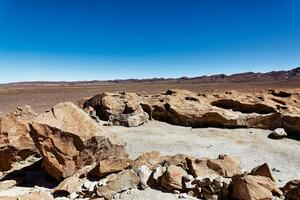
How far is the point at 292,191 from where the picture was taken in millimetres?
9820

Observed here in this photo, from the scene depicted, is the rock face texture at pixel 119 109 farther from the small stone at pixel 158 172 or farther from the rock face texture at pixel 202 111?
the small stone at pixel 158 172

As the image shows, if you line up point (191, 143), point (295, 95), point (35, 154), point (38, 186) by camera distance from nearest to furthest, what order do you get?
point (38, 186), point (35, 154), point (191, 143), point (295, 95)

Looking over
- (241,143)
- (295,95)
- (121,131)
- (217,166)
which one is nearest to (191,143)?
(241,143)

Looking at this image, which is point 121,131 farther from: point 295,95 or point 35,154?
point 295,95

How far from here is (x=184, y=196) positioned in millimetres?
10094

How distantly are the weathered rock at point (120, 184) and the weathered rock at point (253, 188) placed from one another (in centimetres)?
273

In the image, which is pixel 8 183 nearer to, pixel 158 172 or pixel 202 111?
pixel 158 172

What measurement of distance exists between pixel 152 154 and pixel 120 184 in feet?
5.88

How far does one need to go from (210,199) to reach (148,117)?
10.3 m

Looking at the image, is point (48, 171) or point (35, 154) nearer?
point (48, 171)

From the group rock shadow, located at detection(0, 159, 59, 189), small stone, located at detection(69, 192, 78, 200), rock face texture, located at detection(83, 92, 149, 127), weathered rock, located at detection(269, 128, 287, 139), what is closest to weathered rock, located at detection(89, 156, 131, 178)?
small stone, located at detection(69, 192, 78, 200)

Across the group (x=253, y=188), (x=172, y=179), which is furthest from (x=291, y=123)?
(x=172, y=179)

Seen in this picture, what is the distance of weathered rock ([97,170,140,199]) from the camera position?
10.5 m

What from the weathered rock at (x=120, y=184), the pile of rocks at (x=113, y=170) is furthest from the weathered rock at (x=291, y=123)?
the weathered rock at (x=120, y=184)
